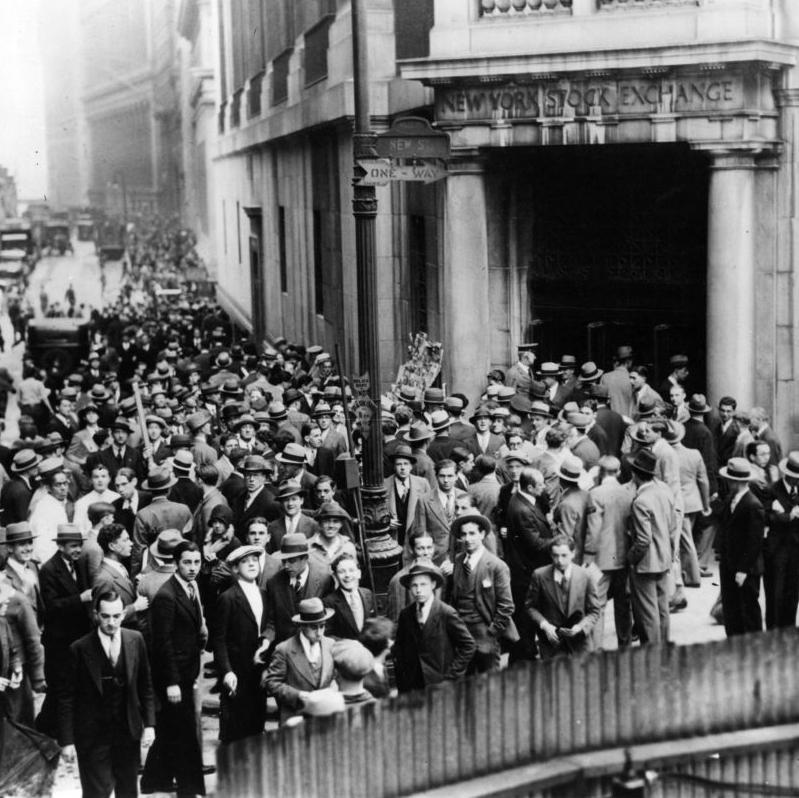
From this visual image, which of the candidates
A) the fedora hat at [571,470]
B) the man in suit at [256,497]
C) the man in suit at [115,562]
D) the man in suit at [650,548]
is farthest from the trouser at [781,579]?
the man in suit at [115,562]

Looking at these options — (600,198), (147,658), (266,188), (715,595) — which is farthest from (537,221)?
(266,188)

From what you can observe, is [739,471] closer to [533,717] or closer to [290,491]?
[290,491]

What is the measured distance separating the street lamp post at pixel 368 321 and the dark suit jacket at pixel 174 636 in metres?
2.52

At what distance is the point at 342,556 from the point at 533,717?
329 cm

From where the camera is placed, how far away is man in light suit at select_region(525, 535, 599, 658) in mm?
9852

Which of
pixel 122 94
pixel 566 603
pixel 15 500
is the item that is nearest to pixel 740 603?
pixel 566 603

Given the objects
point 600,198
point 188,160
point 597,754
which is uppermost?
point 188,160

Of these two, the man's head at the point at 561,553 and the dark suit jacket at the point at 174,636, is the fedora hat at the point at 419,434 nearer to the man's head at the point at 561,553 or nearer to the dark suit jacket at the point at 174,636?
the man's head at the point at 561,553

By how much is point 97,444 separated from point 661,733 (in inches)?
428

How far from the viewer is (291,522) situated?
11.1 m

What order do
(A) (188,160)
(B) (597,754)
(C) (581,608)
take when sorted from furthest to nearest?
(A) (188,160), (C) (581,608), (B) (597,754)

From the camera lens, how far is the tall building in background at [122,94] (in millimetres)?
82875

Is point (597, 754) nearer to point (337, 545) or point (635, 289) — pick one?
point (337, 545)

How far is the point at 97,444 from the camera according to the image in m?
16.2
